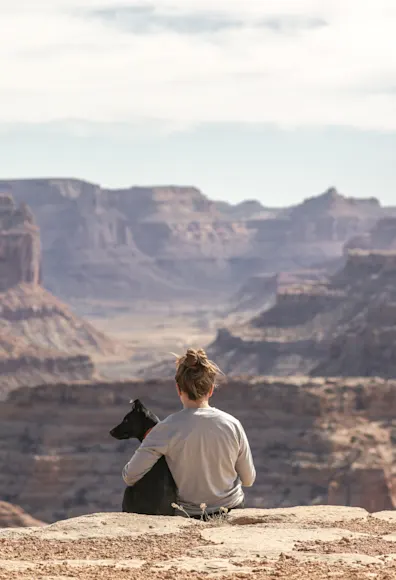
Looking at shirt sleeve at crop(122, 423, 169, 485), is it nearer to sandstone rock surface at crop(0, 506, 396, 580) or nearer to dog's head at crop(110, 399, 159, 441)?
sandstone rock surface at crop(0, 506, 396, 580)

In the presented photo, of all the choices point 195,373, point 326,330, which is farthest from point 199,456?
point 326,330

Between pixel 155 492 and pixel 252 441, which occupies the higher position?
pixel 155 492

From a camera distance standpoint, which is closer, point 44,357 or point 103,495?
point 103,495

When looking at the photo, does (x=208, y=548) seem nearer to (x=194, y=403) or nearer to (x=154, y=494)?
(x=154, y=494)

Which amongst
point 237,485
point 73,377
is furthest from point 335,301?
point 237,485

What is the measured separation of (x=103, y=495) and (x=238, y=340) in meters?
95.5

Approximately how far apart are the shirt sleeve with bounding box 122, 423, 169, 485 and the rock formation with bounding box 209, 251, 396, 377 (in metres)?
113

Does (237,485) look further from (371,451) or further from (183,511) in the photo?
(371,451)

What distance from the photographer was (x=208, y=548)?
41.4 feet

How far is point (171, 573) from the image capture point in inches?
458

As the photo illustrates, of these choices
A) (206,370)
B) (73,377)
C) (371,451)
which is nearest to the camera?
(206,370)

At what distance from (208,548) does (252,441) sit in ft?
212

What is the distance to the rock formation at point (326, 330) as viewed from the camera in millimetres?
130500

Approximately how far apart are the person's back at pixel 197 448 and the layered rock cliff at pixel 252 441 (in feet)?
181
